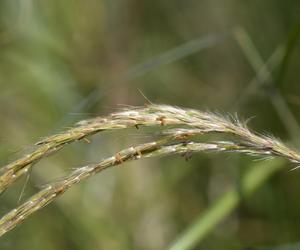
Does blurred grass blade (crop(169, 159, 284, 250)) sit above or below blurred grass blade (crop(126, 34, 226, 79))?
below

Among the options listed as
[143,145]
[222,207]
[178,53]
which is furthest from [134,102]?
[143,145]

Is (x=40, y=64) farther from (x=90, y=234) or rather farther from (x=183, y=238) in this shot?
(x=183, y=238)

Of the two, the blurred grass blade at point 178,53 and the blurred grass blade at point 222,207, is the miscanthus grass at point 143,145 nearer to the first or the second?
the blurred grass blade at point 222,207

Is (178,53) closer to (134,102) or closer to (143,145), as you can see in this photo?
(134,102)

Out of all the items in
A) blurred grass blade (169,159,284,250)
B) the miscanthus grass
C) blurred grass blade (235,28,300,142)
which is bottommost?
the miscanthus grass

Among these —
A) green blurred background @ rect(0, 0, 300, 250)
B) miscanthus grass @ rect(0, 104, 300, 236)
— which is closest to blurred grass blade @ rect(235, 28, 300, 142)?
green blurred background @ rect(0, 0, 300, 250)

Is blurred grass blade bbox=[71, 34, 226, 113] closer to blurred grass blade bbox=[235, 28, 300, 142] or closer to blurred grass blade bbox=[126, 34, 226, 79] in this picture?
blurred grass blade bbox=[126, 34, 226, 79]
